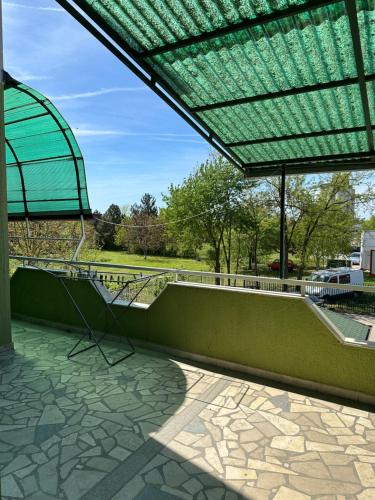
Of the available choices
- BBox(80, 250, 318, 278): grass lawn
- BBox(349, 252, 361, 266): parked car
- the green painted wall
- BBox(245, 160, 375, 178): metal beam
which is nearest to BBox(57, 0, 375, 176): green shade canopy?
BBox(245, 160, 375, 178): metal beam

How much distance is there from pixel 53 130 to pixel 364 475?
17.2 ft

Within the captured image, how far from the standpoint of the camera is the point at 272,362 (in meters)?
3.48

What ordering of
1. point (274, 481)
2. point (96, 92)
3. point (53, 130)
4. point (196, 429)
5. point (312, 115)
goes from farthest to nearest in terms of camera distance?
1. point (96, 92)
2. point (53, 130)
3. point (312, 115)
4. point (196, 429)
5. point (274, 481)

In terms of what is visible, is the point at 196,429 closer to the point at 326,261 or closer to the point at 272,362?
the point at 272,362

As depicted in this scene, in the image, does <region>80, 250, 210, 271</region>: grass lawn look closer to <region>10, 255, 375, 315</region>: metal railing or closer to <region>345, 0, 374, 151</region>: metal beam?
<region>10, 255, 375, 315</region>: metal railing

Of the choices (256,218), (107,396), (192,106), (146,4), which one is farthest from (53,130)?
(256,218)

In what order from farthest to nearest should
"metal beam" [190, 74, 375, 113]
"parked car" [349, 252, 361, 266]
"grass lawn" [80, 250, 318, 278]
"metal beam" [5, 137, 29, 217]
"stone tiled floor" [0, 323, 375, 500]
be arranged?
"parked car" [349, 252, 361, 266]
"grass lawn" [80, 250, 318, 278]
"metal beam" [5, 137, 29, 217]
"metal beam" [190, 74, 375, 113]
"stone tiled floor" [0, 323, 375, 500]

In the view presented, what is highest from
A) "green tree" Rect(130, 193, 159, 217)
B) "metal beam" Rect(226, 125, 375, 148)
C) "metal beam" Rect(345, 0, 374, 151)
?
"green tree" Rect(130, 193, 159, 217)

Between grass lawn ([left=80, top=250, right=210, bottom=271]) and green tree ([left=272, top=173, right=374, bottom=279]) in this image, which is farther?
grass lawn ([left=80, top=250, right=210, bottom=271])

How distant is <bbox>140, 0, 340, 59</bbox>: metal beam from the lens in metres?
1.92

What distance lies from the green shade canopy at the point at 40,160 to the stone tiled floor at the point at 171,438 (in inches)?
113

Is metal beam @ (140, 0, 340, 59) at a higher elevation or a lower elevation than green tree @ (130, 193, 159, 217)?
lower

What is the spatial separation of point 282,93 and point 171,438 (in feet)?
9.16

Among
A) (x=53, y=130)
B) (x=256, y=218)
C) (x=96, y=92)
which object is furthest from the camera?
(x=256, y=218)
